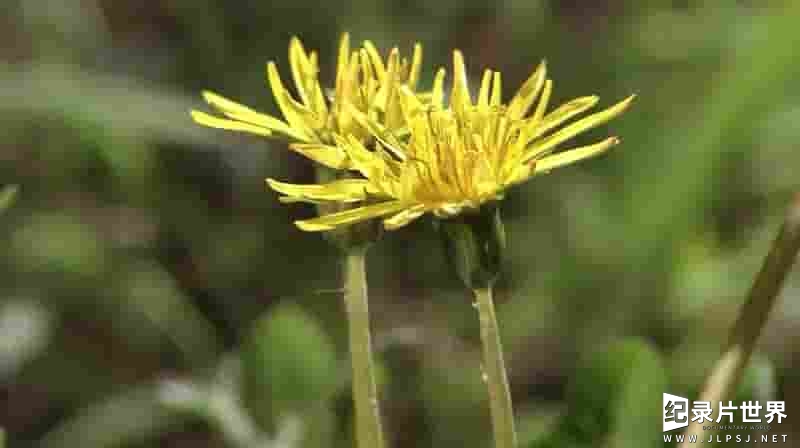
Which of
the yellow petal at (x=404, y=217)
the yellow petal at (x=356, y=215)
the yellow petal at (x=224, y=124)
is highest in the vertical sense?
the yellow petal at (x=224, y=124)

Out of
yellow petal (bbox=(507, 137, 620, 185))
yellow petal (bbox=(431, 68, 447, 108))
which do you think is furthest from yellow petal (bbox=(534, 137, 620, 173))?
yellow petal (bbox=(431, 68, 447, 108))

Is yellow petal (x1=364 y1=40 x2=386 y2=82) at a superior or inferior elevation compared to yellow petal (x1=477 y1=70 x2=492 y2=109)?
superior

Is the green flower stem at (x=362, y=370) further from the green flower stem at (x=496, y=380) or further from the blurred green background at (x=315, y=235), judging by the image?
the blurred green background at (x=315, y=235)

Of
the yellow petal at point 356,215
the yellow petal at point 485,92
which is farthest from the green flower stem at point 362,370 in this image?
the yellow petal at point 485,92

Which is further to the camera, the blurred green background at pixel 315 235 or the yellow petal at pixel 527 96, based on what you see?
the blurred green background at pixel 315 235

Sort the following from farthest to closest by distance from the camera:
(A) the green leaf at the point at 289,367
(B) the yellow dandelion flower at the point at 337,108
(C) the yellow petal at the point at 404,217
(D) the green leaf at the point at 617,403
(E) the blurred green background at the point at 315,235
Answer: (E) the blurred green background at the point at 315,235
(A) the green leaf at the point at 289,367
(D) the green leaf at the point at 617,403
(B) the yellow dandelion flower at the point at 337,108
(C) the yellow petal at the point at 404,217

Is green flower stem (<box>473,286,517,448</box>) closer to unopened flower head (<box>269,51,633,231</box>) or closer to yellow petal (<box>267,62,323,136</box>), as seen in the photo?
unopened flower head (<box>269,51,633,231</box>)
